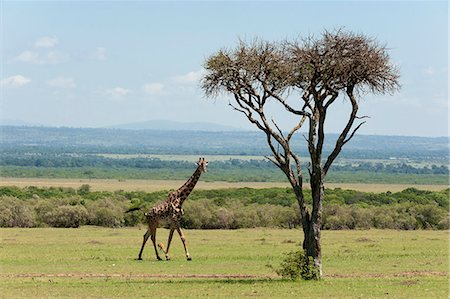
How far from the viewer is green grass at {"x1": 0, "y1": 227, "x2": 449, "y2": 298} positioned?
20.8 metres

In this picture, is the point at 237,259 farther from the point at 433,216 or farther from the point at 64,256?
the point at 433,216

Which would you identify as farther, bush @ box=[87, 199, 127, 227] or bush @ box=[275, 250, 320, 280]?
bush @ box=[87, 199, 127, 227]

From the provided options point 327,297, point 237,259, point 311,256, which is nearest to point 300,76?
point 311,256

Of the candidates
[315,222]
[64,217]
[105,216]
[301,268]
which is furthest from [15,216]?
[315,222]

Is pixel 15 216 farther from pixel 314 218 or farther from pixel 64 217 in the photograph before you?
pixel 314 218

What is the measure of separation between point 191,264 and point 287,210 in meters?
23.2

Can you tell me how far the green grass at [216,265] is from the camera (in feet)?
68.3

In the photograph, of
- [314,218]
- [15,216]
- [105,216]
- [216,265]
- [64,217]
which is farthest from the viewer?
[105,216]

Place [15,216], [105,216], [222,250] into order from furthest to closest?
1. [105,216]
2. [15,216]
3. [222,250]

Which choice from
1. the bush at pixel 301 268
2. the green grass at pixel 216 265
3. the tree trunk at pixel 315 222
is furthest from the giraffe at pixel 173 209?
the tree trunk at pixel 315 222

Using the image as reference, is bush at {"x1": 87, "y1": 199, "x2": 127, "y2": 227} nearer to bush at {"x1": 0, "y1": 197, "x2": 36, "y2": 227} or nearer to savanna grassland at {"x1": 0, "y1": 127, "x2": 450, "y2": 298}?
savanna grassland at {"x1": 0, "y1": 127, "x2": 450, "y2": 298}

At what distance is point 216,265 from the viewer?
2755 centimetres

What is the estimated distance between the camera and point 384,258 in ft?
98.1

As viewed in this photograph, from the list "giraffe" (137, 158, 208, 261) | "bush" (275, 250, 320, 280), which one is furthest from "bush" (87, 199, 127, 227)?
"bush" (275, 250, 320, 280)
